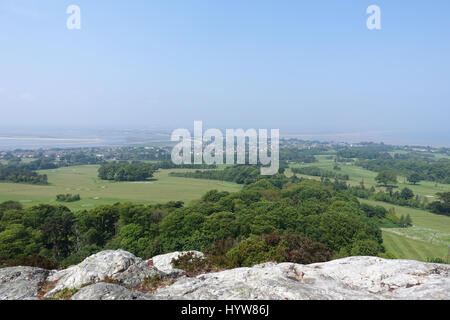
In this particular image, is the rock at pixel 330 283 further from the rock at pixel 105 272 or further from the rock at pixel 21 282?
the rock at pixel 21 282

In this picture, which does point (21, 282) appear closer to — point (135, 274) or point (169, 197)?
point (135, 274)

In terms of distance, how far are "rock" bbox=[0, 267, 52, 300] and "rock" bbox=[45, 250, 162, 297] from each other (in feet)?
1.45

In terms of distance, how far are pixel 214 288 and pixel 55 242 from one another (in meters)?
28.3

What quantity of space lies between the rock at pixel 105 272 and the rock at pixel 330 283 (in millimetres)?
1447

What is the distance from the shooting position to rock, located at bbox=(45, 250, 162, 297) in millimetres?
8391

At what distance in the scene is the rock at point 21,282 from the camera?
7.69 metres

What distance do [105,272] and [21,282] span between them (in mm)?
2676

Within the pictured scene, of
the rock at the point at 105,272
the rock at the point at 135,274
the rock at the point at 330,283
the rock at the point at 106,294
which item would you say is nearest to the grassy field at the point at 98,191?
the rock at the point at 105,272

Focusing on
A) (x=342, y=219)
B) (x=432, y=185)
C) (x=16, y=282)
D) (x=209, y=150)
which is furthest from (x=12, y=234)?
(x=209, y=150)

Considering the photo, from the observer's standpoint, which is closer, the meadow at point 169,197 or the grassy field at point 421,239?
the grassy field at point 421,239

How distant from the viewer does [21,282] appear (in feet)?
27.5

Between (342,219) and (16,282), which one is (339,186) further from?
(16,282)

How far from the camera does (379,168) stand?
109 meters

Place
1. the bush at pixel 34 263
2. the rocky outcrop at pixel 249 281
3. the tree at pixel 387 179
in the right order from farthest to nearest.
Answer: the tree at pixel 387 179 → the bush at pixel 34 263 → the rocky outcrop at pixel 249 281
